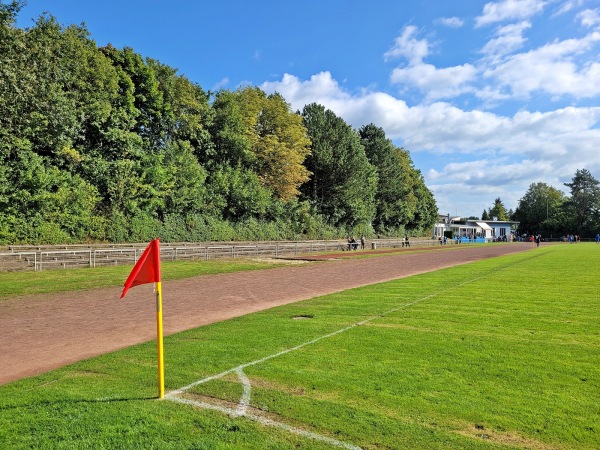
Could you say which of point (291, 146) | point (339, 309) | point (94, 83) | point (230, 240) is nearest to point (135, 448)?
point (339, 309)

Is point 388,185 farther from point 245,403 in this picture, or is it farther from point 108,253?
point 245,403

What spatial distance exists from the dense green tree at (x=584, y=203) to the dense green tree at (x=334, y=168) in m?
92.2

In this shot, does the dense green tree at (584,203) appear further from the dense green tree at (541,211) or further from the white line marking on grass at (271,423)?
the white line marking on grass at (271,423)

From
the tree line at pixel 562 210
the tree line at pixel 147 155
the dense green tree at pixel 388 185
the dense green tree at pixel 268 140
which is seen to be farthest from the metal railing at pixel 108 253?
the tree line at pixel 562 210

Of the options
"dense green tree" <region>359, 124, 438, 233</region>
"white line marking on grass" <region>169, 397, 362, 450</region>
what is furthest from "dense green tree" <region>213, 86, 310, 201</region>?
"white line marking on grass" <region>169, 397, 362, 450</region>

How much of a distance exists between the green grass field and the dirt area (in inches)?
42.7

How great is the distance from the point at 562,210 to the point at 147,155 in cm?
12835

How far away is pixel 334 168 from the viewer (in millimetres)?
55406

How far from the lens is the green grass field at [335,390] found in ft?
13.4

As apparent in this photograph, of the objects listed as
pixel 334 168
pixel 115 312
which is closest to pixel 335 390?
pixel 115 312

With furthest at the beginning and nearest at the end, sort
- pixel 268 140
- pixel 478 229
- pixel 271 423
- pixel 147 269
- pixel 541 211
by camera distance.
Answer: pixel 541 211, pixel 478 229, pixel 268 140, pixel 147 269, pixel 271 423

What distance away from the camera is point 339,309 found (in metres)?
11.0

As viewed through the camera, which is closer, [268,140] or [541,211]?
[268,140]

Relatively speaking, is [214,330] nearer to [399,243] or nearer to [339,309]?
[339,309]
